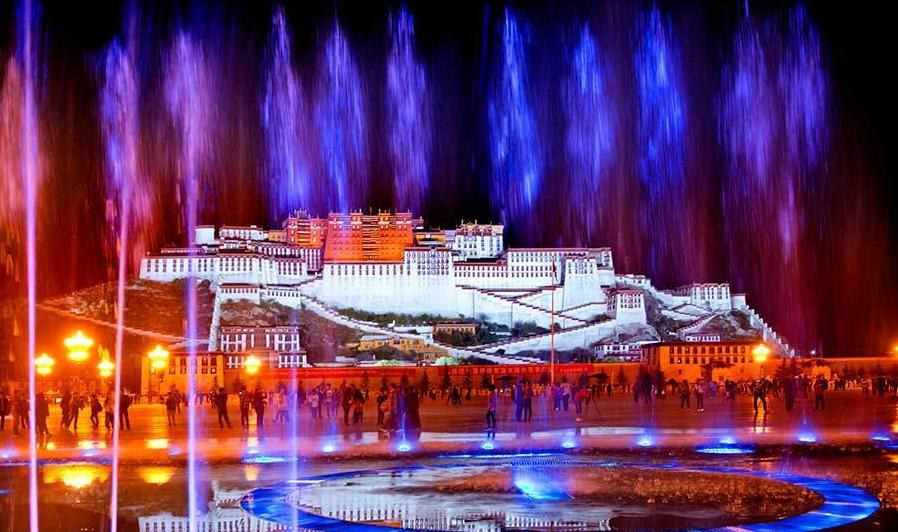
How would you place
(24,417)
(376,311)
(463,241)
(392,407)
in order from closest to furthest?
(392,407), (24,417), (376,311), (463,241)

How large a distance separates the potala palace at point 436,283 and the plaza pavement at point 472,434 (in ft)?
236

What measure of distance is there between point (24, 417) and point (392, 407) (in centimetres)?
1059

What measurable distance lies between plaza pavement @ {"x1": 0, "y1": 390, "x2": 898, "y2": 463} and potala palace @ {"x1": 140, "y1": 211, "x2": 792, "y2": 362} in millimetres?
72046

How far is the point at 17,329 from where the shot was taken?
92.0 meters

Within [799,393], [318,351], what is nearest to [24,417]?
[799,393]

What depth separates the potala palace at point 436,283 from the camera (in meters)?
109

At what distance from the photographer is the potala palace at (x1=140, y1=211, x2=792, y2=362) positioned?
109062mm

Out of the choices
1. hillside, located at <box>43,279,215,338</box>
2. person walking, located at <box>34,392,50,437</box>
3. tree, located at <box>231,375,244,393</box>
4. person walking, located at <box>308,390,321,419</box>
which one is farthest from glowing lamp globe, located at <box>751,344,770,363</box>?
person walking, located at <box>34,392,50,437</box>

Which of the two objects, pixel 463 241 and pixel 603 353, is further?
pixel 463 241

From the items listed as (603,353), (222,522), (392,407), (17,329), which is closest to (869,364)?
(603,353)

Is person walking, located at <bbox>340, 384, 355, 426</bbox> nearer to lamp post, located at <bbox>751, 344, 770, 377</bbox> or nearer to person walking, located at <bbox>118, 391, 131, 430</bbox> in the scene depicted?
person walking, located at <bbox>118, 391, 131, 430</bbox>

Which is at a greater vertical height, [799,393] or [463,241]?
[463,241]

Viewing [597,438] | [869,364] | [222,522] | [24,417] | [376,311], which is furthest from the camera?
[376,311]

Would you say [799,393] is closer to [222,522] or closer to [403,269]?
[222,522]
